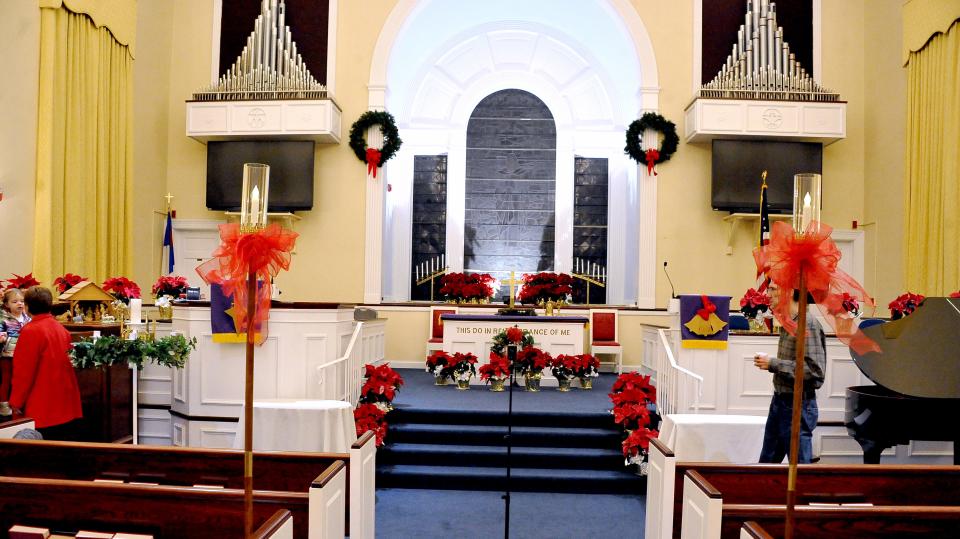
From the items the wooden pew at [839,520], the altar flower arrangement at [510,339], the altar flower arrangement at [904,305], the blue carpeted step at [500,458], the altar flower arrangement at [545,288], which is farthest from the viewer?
the altar flower arrangement at [545,288]

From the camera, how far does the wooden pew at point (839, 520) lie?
8.39 ft

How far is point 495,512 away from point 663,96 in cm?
711

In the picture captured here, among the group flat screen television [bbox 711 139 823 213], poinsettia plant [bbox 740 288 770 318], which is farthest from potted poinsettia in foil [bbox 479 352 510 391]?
flat screen television [bbox 711 139 823 213]

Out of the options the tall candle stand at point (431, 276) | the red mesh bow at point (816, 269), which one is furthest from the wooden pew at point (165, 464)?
the tall candle stand at point (431, 276)

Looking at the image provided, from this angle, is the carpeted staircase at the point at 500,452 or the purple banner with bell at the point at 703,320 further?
the purple banner with bell at the point at 703,320

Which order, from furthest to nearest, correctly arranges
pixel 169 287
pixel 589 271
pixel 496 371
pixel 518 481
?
pixel 589 271 → pixel 496 371 → pixel 169 287 → pixel 518 481

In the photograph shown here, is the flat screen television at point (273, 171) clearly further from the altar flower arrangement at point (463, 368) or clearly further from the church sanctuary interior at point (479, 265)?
the altar flower arrangement at point (463, 368)

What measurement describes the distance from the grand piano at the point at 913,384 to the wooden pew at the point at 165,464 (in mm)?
3779

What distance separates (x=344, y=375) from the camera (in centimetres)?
646

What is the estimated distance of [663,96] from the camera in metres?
10.2

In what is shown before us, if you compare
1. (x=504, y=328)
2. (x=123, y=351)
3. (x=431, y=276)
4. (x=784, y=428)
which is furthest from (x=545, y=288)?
(x=123, y=351)

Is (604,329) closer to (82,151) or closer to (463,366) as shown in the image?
(463,366)

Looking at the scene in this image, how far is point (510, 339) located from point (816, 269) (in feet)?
20.3

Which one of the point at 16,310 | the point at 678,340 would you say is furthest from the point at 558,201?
the point at 16,310
